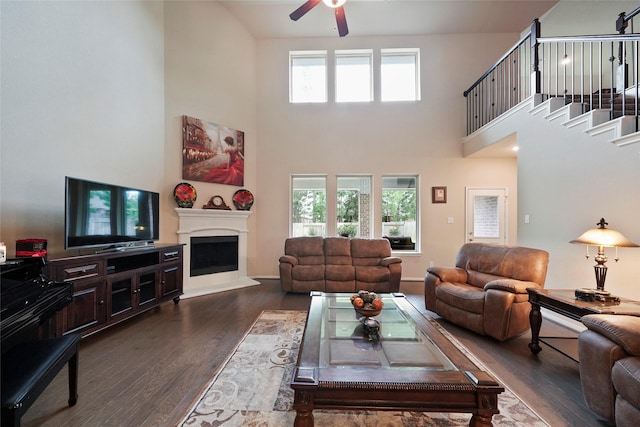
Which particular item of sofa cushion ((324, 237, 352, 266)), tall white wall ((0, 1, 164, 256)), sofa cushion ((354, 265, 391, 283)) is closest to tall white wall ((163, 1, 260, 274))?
tall white wall ((0, 1, 164, 256))

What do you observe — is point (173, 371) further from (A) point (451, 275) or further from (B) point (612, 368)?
(A) point (451, 275)

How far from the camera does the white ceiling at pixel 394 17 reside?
4797mm

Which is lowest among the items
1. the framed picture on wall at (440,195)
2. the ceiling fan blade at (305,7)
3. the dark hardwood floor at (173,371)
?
the dark hardwood floor at (173,371)

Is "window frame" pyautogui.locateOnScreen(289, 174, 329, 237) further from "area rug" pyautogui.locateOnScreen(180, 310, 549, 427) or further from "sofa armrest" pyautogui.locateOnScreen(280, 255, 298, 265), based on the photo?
"area rug" pyautogui.locateOnScreen(180, 310, 549, 427)

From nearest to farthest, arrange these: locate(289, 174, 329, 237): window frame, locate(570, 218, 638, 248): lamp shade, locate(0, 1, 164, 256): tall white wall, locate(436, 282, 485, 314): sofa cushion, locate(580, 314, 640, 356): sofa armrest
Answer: locate(580, 314, 640, 356): sofa armrest, locate(570, 218, 638, 248): lamp shade, locate(0, 1, 164, 256): tall white wall, locate(436, 282, 485, 314): sofa cushion, locate(289, 174, 329, 237): window frame

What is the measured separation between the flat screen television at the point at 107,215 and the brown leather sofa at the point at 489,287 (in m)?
3.88

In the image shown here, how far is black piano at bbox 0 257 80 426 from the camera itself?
1178 millimetres

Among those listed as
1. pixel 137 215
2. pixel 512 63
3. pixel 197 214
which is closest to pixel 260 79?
pixel 197 214

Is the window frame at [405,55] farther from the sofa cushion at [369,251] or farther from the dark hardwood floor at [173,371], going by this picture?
the dark hardwood floor at [173,371]

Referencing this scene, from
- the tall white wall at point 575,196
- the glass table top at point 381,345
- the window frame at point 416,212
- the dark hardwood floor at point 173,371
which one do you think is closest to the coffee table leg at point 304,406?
the glass table top at point 381,345

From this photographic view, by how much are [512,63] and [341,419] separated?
6344 mm

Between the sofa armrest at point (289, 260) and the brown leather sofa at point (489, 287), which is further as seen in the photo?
the sofa armrest at point (289, 260)

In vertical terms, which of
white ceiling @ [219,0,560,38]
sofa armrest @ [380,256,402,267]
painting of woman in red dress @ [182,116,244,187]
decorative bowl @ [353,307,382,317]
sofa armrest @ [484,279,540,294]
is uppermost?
white ceiling @ [219,0,560,38]

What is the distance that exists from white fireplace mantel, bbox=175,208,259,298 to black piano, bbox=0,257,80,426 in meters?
2.29
